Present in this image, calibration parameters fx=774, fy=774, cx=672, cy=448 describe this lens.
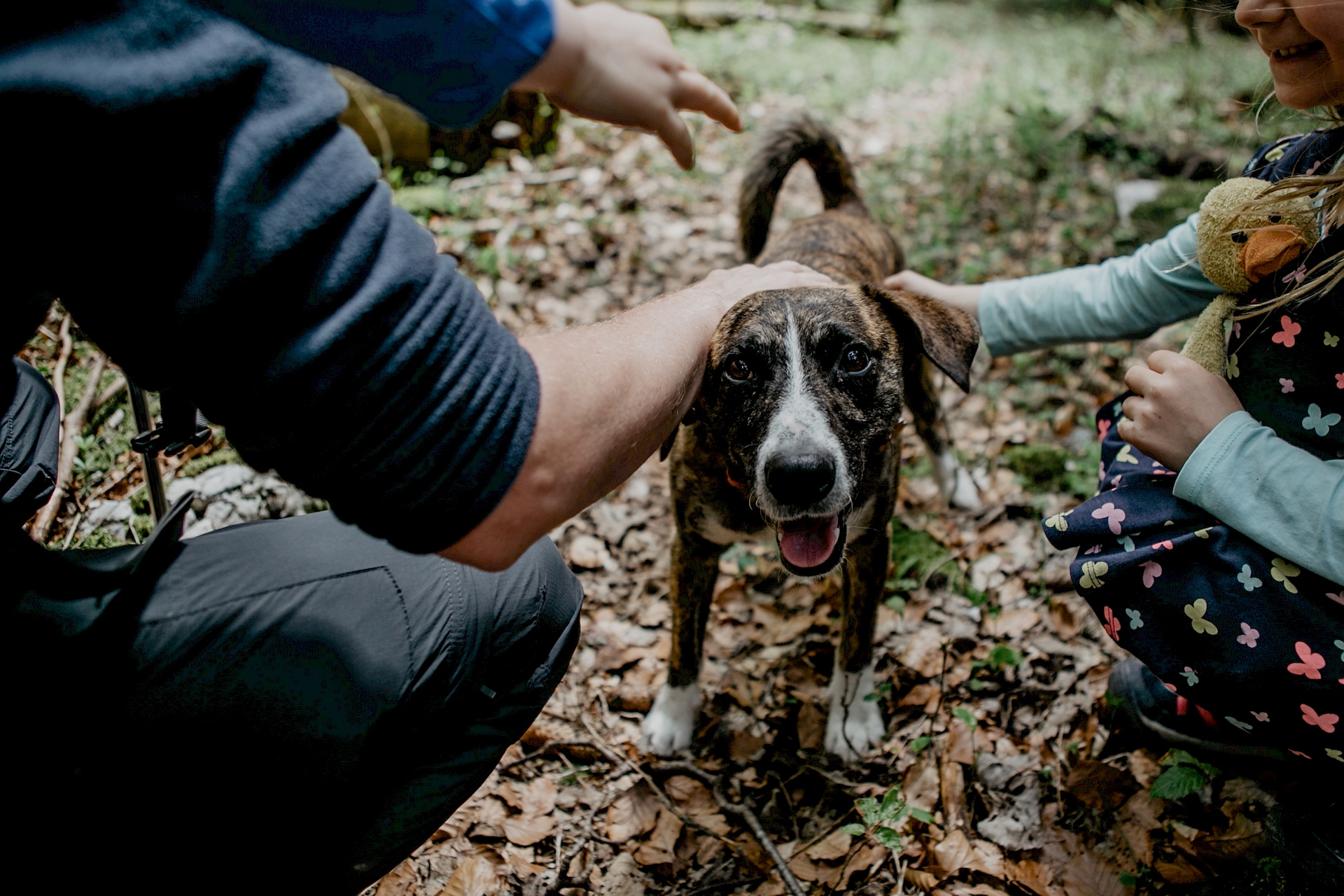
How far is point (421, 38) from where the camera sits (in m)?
1.12

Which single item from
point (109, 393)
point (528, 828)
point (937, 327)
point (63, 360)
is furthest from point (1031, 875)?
point (63, 360)

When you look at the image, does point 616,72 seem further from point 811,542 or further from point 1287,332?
point 1287,332

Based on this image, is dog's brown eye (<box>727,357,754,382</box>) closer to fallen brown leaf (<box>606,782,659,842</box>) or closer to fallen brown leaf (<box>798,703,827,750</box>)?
fallen brown leaf (<box>798,703,827,750</box>)

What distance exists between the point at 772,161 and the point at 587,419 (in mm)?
2719

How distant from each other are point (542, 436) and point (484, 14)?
641 mm

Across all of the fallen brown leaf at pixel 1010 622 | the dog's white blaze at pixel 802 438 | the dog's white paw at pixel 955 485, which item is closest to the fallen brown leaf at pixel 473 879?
the dog's white blaze at pixel 802 438

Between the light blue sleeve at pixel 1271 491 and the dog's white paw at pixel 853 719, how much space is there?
1.30 meters

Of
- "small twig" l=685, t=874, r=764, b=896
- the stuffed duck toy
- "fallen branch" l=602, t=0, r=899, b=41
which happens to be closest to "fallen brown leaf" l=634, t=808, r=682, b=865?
"small twig" l=685, t=874, r=764, b=896

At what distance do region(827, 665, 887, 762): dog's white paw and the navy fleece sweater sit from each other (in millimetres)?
1944

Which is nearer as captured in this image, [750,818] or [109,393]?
[750,818]

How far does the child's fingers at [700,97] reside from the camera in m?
1.42

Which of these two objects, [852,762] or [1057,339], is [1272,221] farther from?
[852,762]

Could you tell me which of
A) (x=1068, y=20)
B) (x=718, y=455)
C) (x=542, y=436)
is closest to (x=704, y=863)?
(x=718, y=455)

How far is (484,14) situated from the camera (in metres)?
1.12
